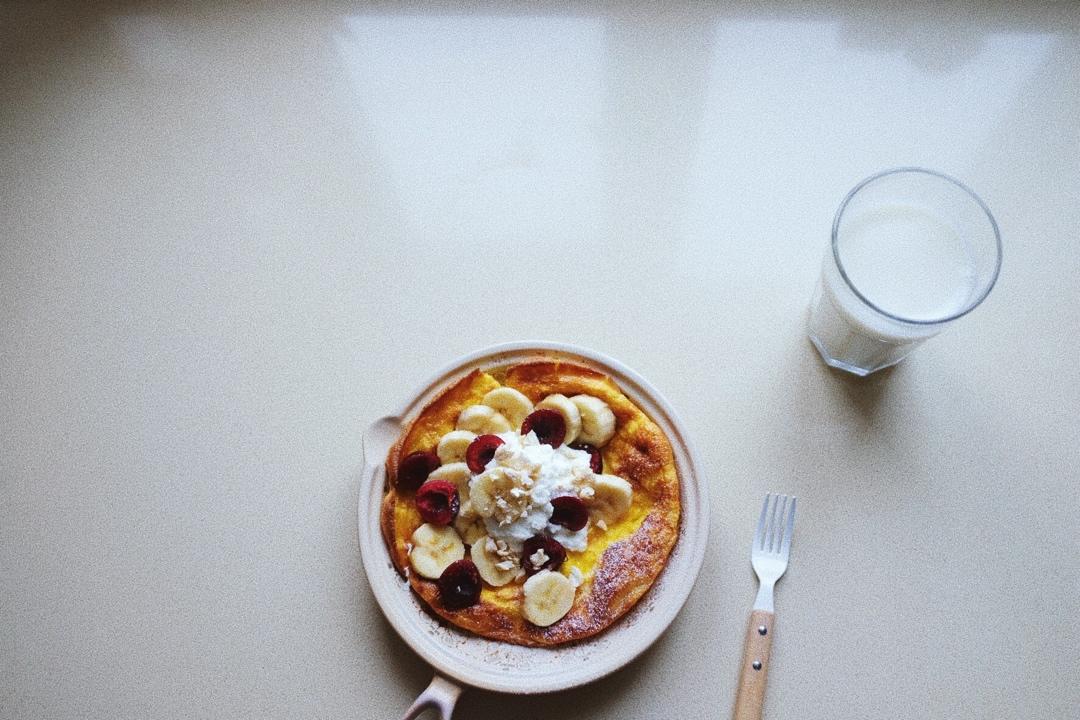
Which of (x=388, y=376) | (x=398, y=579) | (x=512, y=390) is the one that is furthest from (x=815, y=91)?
(x=398, y=579)

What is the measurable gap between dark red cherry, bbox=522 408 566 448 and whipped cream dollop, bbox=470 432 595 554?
21 millimetres

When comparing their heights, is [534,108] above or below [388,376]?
above

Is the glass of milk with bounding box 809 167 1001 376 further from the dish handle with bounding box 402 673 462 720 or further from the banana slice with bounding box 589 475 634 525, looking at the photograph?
the dish handle with bounding box 402 673 462 720

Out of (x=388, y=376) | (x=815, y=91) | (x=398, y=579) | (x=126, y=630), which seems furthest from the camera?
(x=815, y=91)

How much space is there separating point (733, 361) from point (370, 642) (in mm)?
878

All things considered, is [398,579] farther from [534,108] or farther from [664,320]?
[534,108]

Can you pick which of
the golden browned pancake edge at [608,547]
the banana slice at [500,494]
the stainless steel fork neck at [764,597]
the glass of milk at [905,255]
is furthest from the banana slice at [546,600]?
the glass of milk at [905,255]

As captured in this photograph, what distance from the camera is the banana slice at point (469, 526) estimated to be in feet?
4.65

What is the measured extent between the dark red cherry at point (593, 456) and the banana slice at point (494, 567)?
23 centimetres

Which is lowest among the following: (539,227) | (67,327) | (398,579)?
(398,579)

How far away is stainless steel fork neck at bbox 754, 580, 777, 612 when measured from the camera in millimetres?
1421

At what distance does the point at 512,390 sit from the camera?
1.46 m

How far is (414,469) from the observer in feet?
4.64

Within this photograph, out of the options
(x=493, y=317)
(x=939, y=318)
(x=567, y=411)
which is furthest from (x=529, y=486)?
(x=939, y=318)
